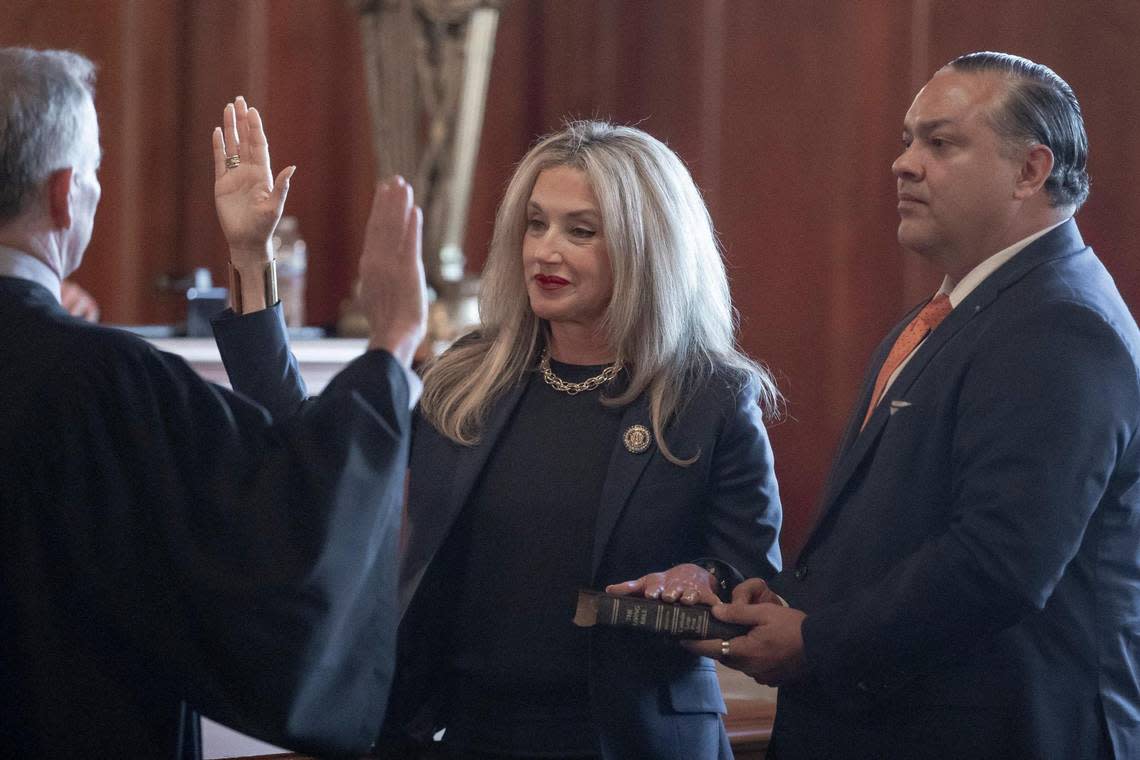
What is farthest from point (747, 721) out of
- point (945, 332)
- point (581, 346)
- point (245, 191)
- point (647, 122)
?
point (647, 122)

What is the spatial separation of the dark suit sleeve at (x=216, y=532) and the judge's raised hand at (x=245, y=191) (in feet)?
1.55

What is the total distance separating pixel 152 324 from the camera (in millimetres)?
4445

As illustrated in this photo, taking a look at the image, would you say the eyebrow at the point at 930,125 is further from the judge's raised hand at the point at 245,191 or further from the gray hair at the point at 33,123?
the gray hair at the point at 33,123

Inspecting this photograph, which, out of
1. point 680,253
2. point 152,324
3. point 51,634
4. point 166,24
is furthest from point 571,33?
point 51,634

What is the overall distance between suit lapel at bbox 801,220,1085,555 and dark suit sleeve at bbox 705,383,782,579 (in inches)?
4.2

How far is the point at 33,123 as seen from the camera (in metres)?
1.52

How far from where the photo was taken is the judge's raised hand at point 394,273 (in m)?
1.53

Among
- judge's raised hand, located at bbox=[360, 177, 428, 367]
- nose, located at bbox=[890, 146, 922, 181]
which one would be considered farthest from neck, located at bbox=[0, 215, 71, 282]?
nose, located at bbox=[890, 146, 922, 181]

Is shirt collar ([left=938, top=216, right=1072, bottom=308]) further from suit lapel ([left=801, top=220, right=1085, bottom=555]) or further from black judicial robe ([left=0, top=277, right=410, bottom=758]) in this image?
black judicial robe ([left=0, top=277, right=410, bottom=758])

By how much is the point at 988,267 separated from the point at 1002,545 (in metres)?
0.42

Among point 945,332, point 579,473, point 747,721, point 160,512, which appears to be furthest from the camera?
point 747,721

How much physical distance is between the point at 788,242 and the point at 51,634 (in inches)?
125

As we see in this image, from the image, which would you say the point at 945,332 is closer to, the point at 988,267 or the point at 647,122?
the point at 988,267

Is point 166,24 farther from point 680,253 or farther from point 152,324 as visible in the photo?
point 680,253
